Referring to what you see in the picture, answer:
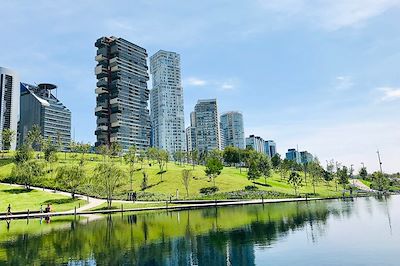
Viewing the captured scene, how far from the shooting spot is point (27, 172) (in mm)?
101375

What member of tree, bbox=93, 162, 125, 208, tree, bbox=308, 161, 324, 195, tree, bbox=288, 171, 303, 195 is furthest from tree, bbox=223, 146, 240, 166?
tree, bbox=93, 162, 125, 208

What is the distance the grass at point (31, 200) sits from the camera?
79.3 meters

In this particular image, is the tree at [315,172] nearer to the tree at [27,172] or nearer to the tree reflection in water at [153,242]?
the tree reflection in water at [153,242]

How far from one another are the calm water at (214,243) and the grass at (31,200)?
1101 inches

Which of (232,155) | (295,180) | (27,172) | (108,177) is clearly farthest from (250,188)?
(27,172)

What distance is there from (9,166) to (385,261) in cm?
13599

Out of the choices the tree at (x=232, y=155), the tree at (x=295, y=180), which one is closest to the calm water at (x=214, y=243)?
the tree at (x=295, y=180)

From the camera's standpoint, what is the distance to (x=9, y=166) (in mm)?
131625

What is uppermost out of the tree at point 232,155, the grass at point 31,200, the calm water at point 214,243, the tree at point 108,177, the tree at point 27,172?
the tree at point 232,155

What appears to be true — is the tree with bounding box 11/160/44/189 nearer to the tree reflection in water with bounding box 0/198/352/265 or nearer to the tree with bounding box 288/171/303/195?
the tree reflection in water with bounding box 0/198/352/265

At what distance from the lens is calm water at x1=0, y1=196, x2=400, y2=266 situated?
95.1ft

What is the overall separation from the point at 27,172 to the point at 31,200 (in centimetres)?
1762

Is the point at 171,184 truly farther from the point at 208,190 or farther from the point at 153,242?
the point at 153,242

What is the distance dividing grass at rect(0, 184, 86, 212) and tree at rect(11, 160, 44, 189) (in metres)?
4.49
